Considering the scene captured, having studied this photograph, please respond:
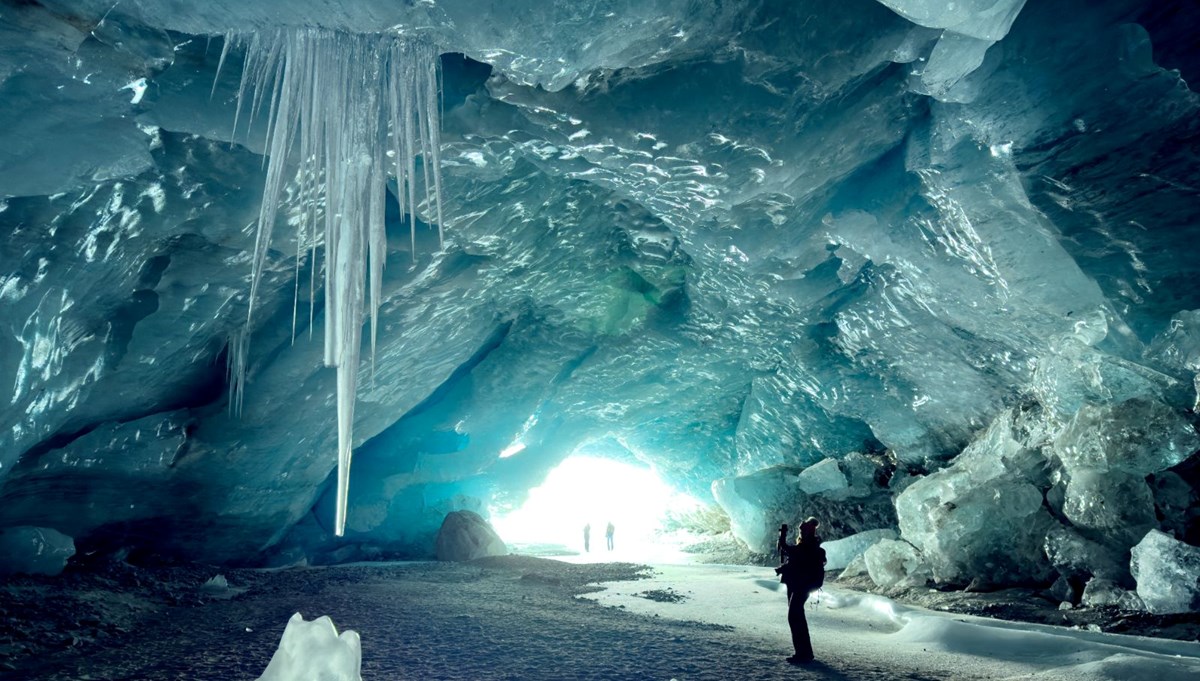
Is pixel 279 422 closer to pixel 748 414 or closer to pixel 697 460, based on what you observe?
pixel 748 414

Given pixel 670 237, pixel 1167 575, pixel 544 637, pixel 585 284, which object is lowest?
pixel 544 637

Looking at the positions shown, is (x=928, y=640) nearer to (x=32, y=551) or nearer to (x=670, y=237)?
(x=670, y=237)

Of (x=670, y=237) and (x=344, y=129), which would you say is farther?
(x=670, y=237)

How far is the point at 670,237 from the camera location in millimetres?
11328

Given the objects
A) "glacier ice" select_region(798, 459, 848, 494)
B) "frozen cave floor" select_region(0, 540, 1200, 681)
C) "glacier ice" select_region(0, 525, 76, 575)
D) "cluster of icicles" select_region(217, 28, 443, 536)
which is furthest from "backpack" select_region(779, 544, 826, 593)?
"glacier ice" select_region(798, 459, 848, 494)

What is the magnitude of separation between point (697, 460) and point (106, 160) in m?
17.1

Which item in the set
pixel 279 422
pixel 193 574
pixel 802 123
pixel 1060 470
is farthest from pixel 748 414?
pixel 193 574

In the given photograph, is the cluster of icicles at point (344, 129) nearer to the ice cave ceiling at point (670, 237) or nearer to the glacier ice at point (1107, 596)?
the ice cave ceiling at point (670, 237)

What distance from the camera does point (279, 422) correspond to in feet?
33.8

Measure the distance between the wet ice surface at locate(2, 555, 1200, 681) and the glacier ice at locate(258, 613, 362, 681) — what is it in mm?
1739

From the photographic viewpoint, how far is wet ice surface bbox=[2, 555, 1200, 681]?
14.8 ft

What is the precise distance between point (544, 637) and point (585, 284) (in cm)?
798

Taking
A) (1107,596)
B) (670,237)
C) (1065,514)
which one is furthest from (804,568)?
(670,237)

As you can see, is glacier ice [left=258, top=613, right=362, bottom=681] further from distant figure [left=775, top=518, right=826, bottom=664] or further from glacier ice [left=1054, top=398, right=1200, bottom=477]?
glacier ice [left=1054, top=398, right=1200, bottom=477]
